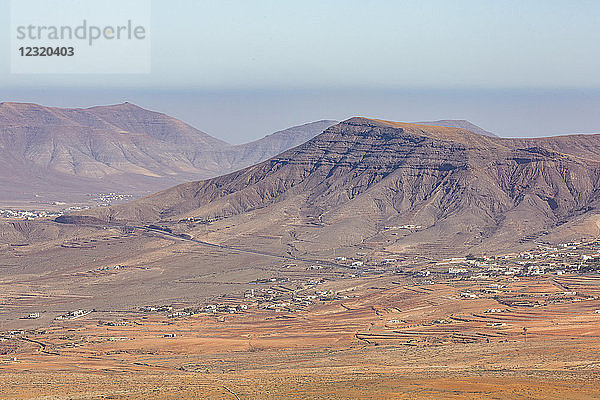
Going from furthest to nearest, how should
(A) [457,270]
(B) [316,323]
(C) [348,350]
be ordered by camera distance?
(A) [457,270] < (B) [316,323] < (C) [348,350]

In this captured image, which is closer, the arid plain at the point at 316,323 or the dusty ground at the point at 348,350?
the dusty ground at the point at 348,350

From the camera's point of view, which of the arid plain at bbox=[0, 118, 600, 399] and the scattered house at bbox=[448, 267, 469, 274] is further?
the scattered house at bbox=[448, 267, 469, 274]

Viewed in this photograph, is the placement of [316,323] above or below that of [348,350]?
below

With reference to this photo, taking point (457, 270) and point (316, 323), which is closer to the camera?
point (316, 323)

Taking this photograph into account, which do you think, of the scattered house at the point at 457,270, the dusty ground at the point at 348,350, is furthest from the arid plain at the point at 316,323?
the scattered house at the point at 457,270

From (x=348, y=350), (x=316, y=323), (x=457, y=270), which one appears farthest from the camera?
(x=457, y=270)

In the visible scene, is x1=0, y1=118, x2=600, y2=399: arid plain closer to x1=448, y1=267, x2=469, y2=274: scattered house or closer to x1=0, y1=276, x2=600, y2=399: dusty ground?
x1=0, y1=276, x2=600, y2=399: dusty ground

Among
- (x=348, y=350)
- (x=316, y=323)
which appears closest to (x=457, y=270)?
(x=316, y=323)

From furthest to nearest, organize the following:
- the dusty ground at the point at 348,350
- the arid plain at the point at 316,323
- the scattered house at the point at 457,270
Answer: the scattered house at the point at 457,270, the arid plain at the point at 316,323, the dusty ground at the point at 348,350

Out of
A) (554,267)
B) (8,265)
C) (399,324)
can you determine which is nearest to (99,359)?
(399,324)

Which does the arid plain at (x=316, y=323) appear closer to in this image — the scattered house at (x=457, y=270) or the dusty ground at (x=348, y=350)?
the dusty ground at (x=348, y=350)

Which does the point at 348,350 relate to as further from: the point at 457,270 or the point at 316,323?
the point at 457,270

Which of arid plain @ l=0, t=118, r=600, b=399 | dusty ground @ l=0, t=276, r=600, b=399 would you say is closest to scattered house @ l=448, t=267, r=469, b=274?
arid plain @ l=0, t=118, r=600, b=399
